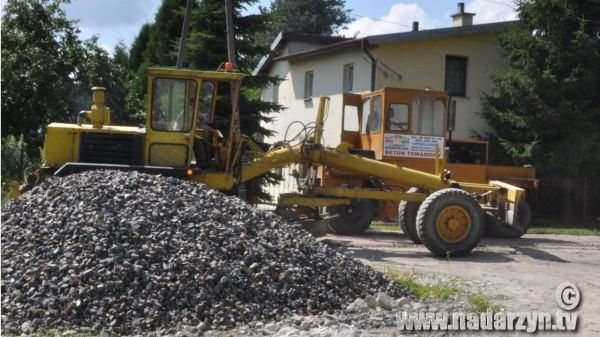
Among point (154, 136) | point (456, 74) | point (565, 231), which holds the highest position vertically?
point (456, 74)

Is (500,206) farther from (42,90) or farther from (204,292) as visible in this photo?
(42,90)

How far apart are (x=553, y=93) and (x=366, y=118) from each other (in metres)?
6.00

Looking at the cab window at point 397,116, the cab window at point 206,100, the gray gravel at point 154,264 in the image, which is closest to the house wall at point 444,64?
the cab window at point 397,116

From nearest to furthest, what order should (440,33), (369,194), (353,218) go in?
(369,194), (353,218), (440,33)

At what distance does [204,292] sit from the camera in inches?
298

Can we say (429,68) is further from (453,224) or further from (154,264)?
(154,264)

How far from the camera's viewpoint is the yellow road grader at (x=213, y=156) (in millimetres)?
12031

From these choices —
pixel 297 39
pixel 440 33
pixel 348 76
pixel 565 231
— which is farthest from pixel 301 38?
pixel 565 231

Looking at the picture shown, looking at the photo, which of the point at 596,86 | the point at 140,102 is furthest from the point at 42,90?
the point at 596,86

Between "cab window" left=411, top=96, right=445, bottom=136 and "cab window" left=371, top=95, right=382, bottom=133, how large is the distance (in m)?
0.70

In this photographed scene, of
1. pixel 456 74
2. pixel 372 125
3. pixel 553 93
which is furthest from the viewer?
pixel 456 74

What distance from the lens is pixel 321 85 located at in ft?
90.4

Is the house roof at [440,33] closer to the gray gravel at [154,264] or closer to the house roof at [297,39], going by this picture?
the house roof at [297,39]

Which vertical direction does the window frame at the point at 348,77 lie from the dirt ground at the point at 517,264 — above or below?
above
